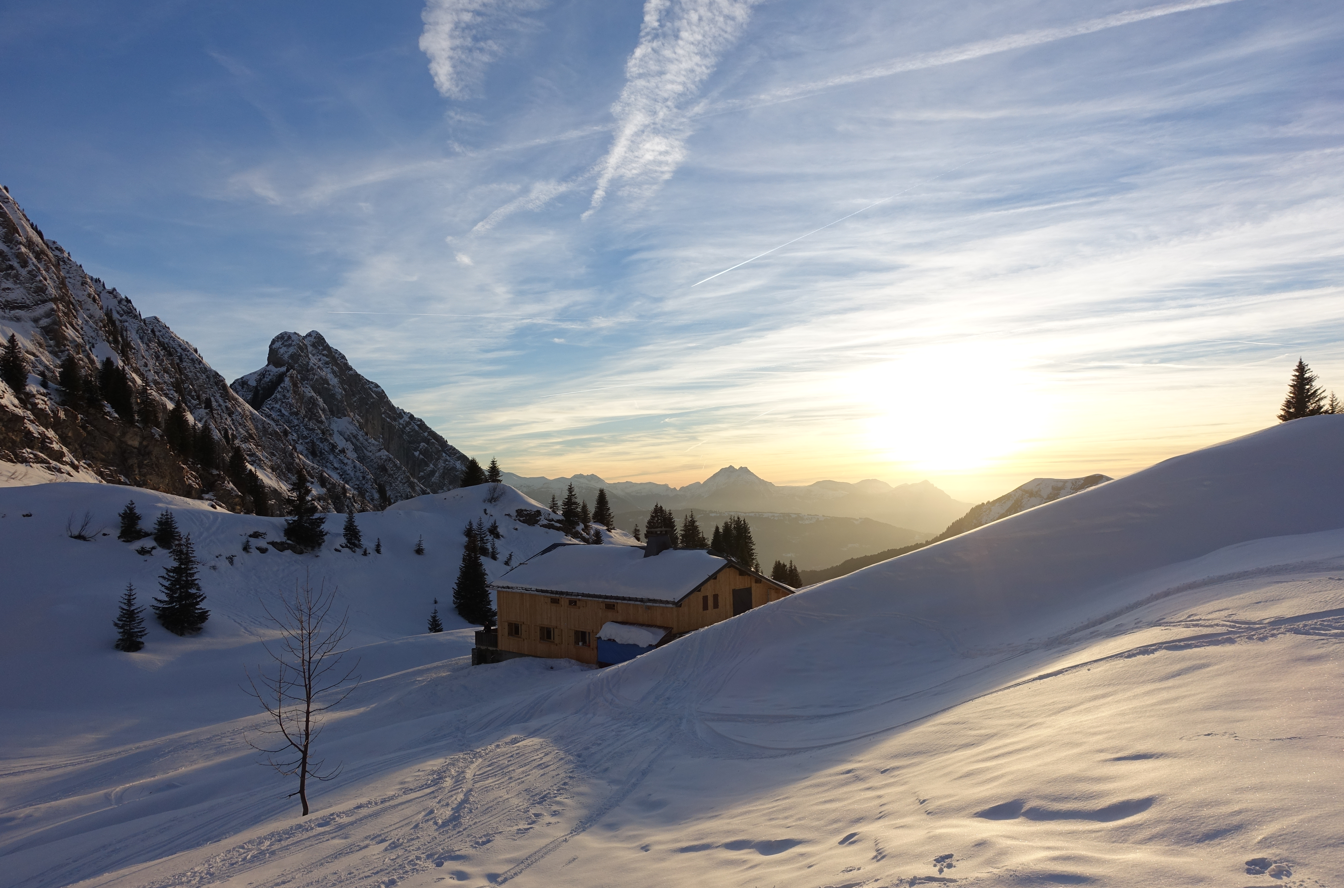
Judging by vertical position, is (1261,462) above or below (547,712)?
above

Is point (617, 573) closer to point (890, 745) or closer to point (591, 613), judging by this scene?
point (591, 613)

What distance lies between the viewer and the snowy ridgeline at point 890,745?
5.33m

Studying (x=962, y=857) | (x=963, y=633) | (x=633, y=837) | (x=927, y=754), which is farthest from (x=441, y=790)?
(x=963, y=633)

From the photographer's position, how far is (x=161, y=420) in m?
73.7

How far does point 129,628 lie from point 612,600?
2534 centimetres

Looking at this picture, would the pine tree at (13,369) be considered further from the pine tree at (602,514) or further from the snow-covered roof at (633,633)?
the pine tree at (602,514)

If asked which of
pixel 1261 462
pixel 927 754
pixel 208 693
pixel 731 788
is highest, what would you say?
pixel 1261 462

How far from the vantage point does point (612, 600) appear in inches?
1160

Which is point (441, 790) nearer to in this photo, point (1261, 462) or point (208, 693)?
point (1261, 462)

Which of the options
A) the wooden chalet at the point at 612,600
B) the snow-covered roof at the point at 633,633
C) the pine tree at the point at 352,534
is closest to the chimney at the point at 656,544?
the wooden chalet at the point at 612,600

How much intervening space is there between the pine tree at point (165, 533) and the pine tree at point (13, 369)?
2281 cm

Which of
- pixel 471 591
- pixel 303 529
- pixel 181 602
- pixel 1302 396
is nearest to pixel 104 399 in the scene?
pixel 303 529

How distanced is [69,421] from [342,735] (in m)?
58.0

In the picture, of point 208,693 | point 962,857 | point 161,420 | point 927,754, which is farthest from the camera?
point 161,420
